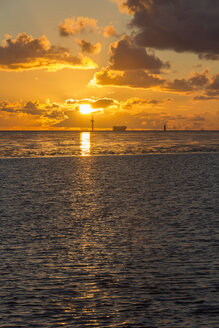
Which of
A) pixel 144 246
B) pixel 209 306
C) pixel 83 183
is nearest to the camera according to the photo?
pixel 209 306

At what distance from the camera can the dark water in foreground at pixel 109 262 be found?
9.49 m

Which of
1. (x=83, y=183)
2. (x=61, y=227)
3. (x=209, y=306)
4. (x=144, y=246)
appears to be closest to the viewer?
(x=209, y=306)

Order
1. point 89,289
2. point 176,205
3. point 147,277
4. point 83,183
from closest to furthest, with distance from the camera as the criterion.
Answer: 1. point 89,289
2. point 147,277
3. point 176,205
4. point 83,183

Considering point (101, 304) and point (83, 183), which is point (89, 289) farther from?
point (83, 183)

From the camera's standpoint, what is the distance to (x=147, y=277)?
11992 mm

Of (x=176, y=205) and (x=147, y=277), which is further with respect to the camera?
(x=176, y=205)

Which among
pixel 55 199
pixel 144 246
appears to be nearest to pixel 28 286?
pixel 144 246

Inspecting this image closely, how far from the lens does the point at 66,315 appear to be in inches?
370

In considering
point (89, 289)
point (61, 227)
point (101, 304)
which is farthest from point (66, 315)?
point (61, 227)

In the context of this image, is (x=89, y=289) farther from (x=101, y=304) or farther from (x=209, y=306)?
(x=209, y=306)

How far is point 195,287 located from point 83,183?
26873 millimetres

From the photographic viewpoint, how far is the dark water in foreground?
31.1ft

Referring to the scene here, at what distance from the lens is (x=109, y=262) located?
1351 centimetres

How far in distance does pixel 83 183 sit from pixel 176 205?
46.8ft
